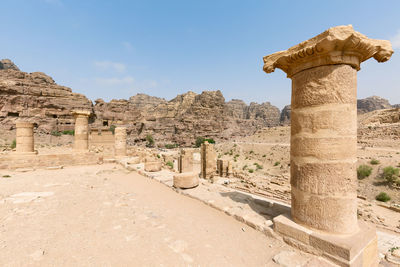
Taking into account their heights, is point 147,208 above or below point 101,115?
below

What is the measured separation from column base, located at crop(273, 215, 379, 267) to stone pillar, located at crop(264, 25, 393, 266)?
0.13 m

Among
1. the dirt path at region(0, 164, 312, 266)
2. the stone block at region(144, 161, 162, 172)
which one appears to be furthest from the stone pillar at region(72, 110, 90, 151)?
the dirt path at region(0, 164, 312, 266)

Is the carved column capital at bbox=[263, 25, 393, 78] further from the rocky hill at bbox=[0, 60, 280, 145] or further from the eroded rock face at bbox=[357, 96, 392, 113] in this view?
the eroded rock face at bbox=[357, 96, 392, 113]

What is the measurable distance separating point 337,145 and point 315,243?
4.59 feet

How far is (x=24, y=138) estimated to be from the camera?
36.4 ft

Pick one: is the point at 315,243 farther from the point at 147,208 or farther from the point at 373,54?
the point at 147,208

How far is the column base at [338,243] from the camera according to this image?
7.18 feet

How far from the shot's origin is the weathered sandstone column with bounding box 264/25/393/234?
254cm

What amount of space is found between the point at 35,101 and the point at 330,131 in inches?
2130

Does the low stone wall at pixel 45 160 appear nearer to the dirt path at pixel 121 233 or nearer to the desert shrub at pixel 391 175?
the dirt path at pixel 121 233

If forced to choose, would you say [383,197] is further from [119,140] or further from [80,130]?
[80,130]

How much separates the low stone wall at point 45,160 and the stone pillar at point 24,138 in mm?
953

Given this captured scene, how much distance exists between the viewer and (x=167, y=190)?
19.0 ft

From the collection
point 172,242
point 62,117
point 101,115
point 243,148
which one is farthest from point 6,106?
point 172,242
